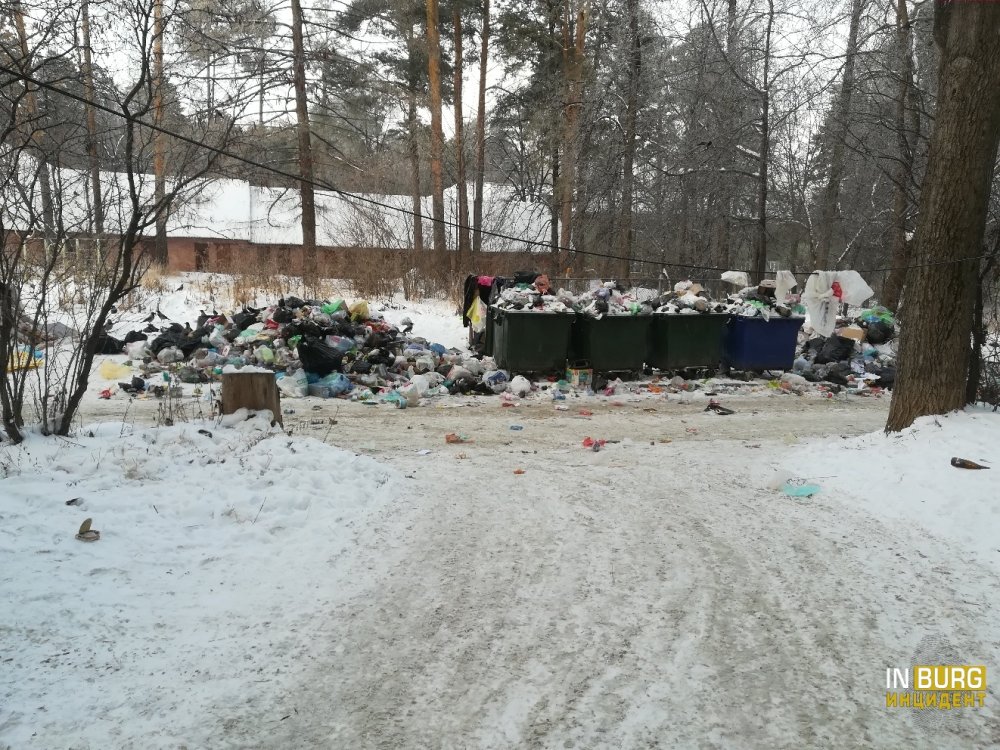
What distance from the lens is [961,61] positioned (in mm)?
5277

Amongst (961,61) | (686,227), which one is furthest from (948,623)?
(686,227)

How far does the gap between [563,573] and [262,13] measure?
66.5 ft

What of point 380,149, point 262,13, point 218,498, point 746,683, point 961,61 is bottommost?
point 746,683

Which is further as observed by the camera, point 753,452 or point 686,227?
point 686,227

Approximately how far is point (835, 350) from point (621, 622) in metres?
10.1

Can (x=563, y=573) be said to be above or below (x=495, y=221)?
below

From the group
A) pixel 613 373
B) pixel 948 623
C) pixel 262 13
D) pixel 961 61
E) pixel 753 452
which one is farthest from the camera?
pixel 262 13

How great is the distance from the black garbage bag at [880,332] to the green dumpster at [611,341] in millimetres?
5498

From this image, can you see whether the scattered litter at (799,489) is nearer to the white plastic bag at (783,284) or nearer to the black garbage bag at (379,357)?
the black garbage bag at (379,357)

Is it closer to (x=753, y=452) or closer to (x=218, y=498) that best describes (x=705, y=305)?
(x=753, y=452)

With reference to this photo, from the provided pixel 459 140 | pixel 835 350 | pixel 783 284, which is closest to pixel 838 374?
pixel 835 350

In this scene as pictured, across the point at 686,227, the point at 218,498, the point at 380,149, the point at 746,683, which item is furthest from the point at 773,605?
the point at 380,149

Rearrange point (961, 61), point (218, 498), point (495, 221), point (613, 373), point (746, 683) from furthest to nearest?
point (495, 221) → point (613, 373) → point (961, 61) → point (218, 498) → point (746, 683)

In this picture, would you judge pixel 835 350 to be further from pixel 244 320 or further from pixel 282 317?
pixel 244 320
